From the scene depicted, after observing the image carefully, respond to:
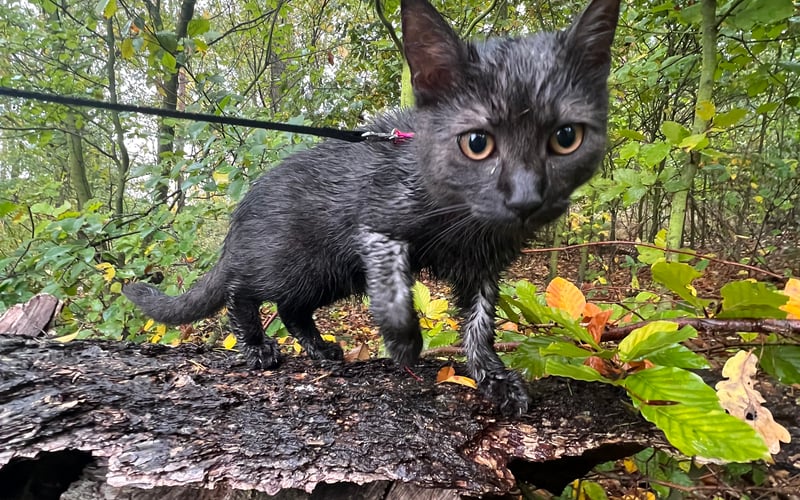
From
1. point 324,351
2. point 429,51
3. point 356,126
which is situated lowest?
point 324,351

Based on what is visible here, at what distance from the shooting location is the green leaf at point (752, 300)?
110 cm

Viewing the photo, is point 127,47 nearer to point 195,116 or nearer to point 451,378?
point 195,116

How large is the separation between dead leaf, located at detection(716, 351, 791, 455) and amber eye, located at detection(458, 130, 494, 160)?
0.87 meters

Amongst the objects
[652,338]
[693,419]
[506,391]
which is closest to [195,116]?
[506,391]

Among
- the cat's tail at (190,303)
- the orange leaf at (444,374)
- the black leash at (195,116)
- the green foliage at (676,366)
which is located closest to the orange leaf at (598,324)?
the green foliage at (676,366)

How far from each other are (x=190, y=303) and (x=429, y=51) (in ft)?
5.73

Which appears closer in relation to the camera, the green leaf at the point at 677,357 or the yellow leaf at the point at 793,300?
the green leaf at the point at 677,357

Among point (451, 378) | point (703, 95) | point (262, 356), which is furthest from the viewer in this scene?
point (703, 95)

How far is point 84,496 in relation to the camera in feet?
3.82

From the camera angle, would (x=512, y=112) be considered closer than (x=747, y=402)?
No

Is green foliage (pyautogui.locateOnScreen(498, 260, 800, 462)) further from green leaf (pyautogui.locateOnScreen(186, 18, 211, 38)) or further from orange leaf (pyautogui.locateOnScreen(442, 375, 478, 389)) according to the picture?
green leaf (pyautogui.locateOnScreen(186, 18, 211, 38))

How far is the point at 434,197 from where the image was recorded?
1.67 metres

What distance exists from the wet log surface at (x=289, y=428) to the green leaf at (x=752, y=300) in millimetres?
409

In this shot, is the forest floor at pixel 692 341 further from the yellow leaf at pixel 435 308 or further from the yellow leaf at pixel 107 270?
the yellow leaf at pixel 107 270
